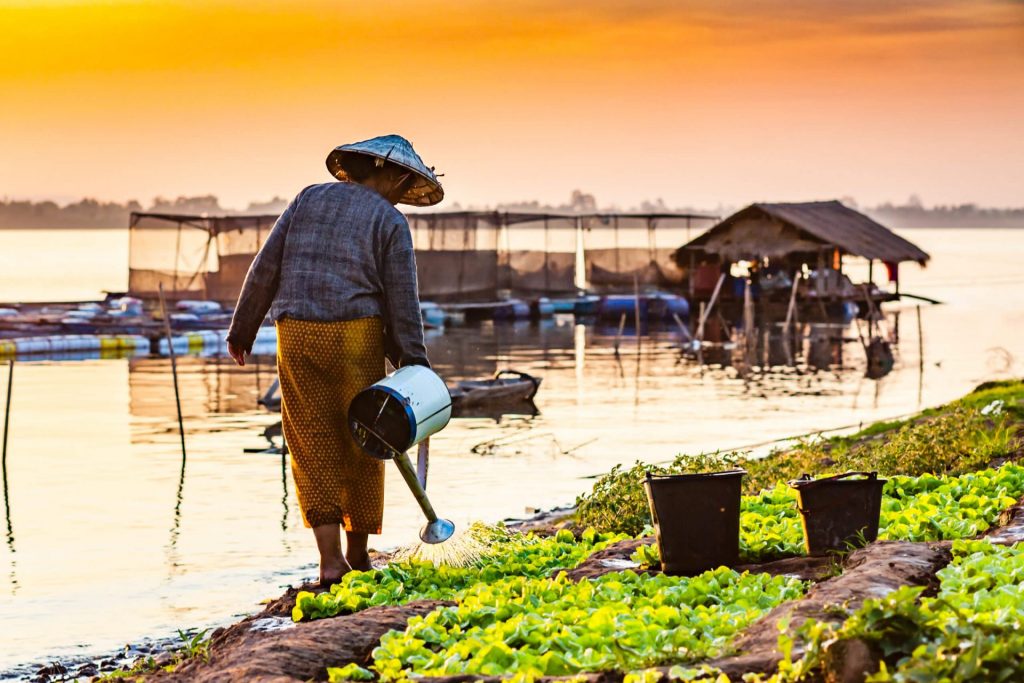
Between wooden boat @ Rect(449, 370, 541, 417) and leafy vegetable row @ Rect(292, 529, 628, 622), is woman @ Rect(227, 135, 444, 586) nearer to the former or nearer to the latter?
leafy vegetable row @ Rect(292, 529, 628, 622)

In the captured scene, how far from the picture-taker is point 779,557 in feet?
22.6

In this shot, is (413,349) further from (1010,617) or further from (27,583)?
(27,583)

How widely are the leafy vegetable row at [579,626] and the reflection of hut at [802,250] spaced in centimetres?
3581

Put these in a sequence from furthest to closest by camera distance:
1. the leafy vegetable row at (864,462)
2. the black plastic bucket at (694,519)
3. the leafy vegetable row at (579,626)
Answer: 1. the leafy vegetable row at (864,462)
2. the black plastic bucket at (694,519)
3. the leafy vegetable row at (579,626)

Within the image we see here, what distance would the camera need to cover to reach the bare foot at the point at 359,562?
7.32m

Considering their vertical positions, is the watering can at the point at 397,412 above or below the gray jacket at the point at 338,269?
below

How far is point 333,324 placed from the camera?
7039mm

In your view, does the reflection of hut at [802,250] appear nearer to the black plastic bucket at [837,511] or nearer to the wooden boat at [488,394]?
the wooden boat at [488,394]

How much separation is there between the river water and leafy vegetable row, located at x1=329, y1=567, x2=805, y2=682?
3.91 m

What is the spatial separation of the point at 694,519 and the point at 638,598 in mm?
644

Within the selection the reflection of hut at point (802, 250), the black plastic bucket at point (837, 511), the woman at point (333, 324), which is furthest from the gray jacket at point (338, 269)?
the reflection of hut at point (802, 250)

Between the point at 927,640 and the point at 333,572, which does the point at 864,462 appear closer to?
the point at 333,572

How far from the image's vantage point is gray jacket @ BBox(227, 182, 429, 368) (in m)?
7.05

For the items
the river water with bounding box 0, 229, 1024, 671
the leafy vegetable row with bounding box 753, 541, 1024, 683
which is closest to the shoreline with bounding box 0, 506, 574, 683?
the river water with bounding box 0, 229, 1024, 671
